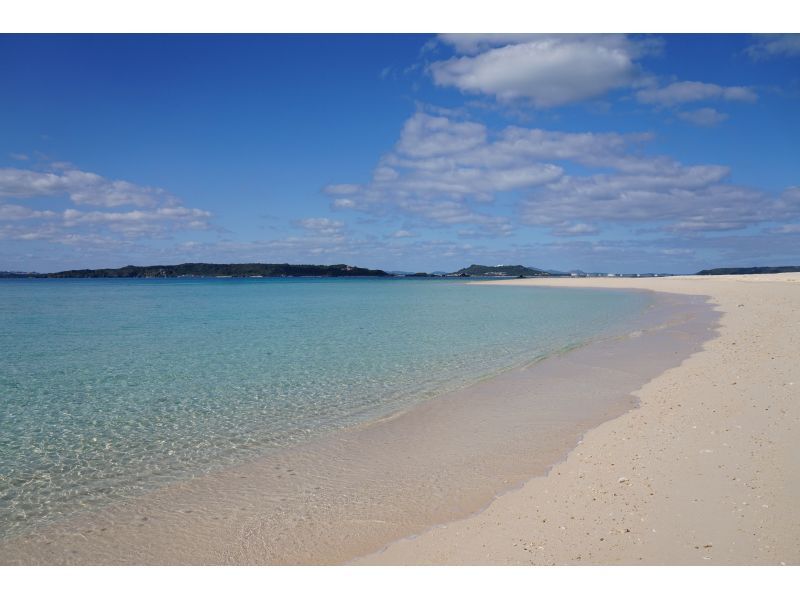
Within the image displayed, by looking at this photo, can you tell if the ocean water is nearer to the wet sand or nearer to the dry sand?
the wet sand

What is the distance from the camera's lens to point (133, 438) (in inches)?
336

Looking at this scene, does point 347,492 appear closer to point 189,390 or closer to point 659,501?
point 659,501

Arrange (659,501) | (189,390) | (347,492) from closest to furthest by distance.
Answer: (659,501) → (347,492) → (189,390)

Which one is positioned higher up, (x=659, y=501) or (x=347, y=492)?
(x=659, y=501)

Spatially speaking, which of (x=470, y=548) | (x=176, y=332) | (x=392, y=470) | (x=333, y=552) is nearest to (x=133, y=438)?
(x=392, y=470)

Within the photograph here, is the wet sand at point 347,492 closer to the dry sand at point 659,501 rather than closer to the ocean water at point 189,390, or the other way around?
the dry sand at point 659,501

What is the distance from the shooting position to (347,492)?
6.39 meters

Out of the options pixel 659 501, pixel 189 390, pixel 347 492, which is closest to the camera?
pixel 659 501

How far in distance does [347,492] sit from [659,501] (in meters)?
3.66

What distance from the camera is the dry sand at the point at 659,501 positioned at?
451 centimetres

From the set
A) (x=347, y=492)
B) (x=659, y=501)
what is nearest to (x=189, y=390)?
(x=347, y=492)

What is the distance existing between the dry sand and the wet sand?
39 cm

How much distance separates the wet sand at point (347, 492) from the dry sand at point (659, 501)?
39cm

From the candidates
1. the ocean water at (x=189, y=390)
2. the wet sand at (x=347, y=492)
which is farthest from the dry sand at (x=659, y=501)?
the ocean water at (x=189, y=390)
